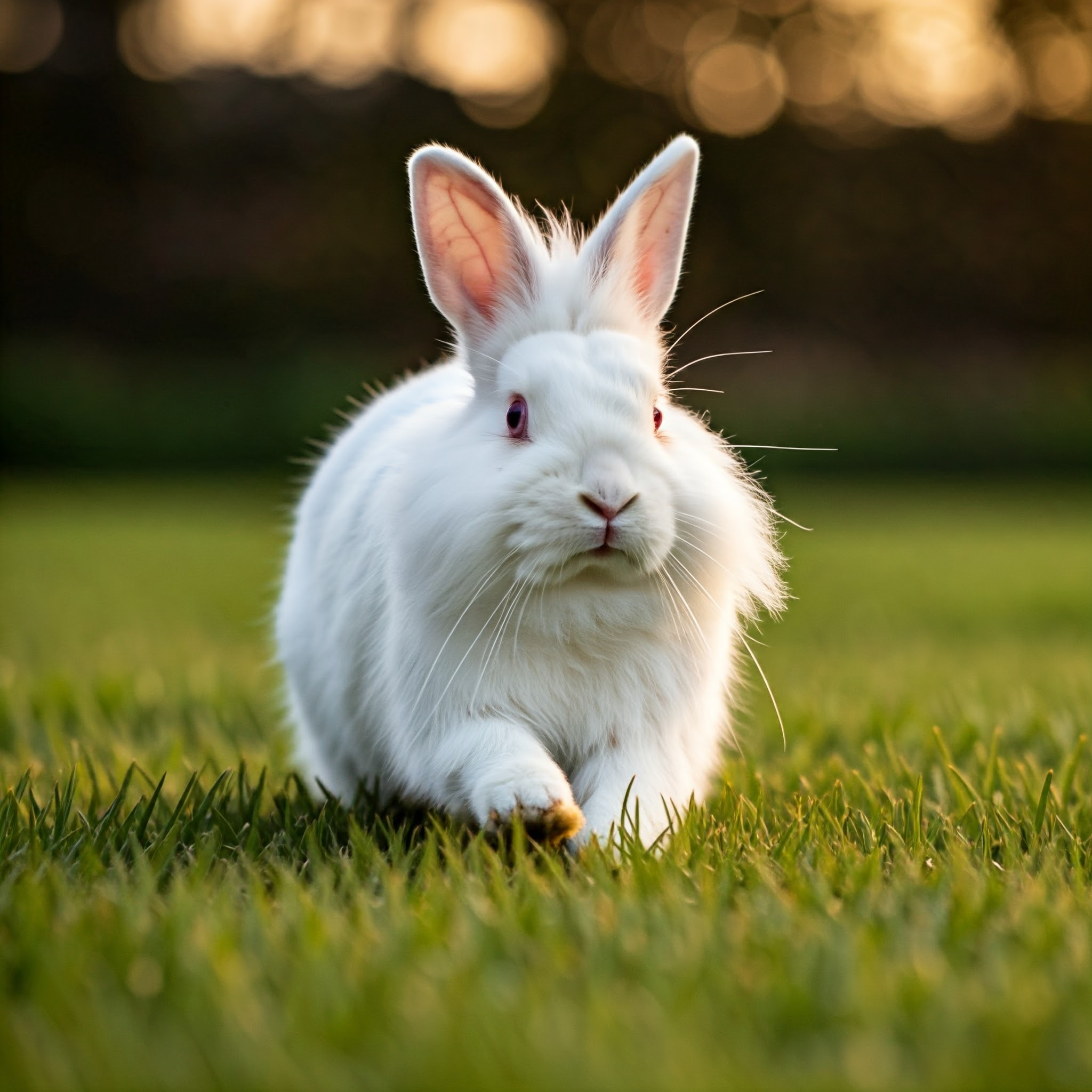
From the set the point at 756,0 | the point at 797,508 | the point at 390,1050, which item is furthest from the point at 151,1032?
the point at 756,0

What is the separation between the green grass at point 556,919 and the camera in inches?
56.9

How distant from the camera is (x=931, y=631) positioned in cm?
689

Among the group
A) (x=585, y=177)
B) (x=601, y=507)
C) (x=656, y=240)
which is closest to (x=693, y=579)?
(x=601, y=507)

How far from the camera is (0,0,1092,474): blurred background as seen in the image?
68.3 feet

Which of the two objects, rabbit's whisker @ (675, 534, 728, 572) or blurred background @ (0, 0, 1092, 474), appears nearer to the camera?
rabbit's whisker @ (675, 534, 728, 572)

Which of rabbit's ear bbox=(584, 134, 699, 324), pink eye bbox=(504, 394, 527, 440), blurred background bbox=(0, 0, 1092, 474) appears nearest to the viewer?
pink eye bbox=(504, 394, 527, 440)

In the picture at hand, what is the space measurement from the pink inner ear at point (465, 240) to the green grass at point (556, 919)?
1102mm

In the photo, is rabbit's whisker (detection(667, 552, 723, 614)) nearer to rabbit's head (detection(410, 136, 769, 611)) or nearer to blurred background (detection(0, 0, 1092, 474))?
rabbit's head (detection(410, 136, 769, 611))

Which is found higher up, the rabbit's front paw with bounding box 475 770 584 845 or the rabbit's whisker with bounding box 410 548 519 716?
the rabbit's whisker with bounding box 410 548 519 716

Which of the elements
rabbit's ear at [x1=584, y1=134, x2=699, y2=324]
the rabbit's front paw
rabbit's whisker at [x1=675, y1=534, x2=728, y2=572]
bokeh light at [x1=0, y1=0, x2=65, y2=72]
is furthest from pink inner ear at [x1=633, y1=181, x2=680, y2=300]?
bokeh light at [x1=0, y1=0, x2=65, y2=72]

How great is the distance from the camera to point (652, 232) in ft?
9.53

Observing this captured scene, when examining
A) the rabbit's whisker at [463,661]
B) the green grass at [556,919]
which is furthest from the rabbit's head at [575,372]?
the green grass at [556,919]

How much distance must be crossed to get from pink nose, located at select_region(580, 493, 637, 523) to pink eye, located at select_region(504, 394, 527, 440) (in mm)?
273

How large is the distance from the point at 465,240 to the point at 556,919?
148 centimetres
